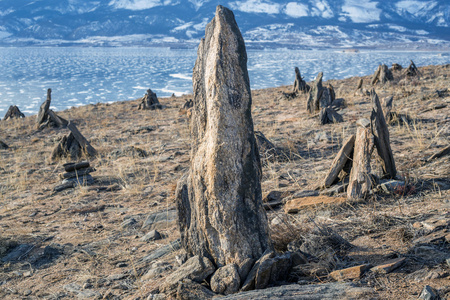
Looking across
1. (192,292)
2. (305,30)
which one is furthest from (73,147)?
(305,30)

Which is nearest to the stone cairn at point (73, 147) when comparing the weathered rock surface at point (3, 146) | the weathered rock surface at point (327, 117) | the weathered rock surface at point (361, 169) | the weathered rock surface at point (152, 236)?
the weathered rock surface at point (3, 146)

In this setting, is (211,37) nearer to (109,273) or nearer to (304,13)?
(109,273)

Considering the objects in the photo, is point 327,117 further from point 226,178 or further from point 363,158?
point 226,178

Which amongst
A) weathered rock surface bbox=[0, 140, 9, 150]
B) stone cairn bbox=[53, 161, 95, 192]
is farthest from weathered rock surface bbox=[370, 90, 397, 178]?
weathered rock surface bbox=[0, 140, 9, 150]

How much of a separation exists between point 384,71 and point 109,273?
1478 cm

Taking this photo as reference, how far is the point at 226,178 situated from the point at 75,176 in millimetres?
5128

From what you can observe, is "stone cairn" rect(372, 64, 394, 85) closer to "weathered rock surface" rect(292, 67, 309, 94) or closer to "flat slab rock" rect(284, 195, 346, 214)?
"weathered rock surface" rect(292, 67, 309, 94)

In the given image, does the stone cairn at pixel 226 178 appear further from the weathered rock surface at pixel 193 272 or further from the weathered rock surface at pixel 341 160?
the weathered rock surface at pixel 341 160

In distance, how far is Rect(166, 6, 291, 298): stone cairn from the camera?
2668 mm

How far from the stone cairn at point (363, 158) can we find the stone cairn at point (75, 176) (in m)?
4.31

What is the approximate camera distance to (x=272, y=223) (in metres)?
3.86

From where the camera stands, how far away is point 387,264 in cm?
248

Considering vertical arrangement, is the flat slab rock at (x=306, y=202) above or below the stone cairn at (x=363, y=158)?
below

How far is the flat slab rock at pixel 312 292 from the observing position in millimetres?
2145
